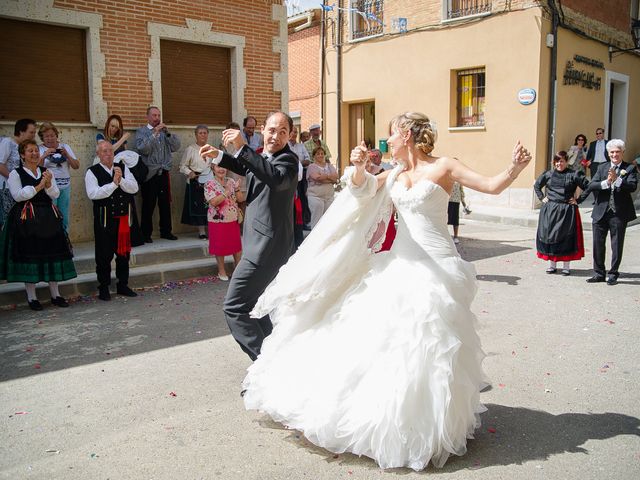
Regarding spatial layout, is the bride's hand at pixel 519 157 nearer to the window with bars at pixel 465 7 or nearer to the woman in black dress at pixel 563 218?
the woman in black dress at pixel 563 218

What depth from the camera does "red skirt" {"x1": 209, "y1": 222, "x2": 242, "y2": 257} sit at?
28.5 feet

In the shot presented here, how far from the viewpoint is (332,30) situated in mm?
20766

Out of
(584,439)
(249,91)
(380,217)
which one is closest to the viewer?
(584,439)

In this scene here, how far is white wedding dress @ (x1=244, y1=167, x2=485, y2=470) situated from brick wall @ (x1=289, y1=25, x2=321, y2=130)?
714 inches

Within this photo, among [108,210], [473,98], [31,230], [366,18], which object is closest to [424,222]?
[108,210]

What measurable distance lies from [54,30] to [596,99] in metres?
15.4

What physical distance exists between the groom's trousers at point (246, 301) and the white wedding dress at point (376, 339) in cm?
25

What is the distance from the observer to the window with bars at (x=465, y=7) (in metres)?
16.6

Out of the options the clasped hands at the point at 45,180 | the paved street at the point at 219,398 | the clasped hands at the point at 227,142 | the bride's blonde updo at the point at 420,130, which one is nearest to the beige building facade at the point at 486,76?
the paved street at the point at 219,398

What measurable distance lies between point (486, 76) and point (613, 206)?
9169 millimetres

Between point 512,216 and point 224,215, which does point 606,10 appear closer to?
point 512,216

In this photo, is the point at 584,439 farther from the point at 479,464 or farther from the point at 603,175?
the point at 603,175

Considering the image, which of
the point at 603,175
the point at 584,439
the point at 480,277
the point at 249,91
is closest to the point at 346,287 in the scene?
the point at 584,439

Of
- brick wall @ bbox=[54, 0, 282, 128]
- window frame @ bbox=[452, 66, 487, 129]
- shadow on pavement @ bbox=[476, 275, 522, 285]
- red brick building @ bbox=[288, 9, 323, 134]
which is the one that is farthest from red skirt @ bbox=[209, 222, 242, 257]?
red brick building @ bbox=[288, 9, 323, 134]
